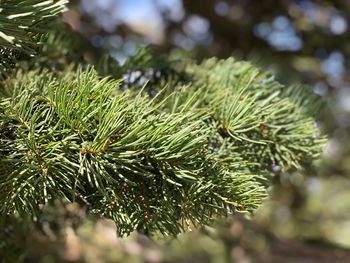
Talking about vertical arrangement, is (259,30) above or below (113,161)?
above

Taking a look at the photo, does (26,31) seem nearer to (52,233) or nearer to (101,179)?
(101,179)

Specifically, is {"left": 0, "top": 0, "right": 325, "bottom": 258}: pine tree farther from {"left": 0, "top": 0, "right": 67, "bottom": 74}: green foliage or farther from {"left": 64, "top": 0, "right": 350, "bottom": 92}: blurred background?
{"left": 64, "top": 0, "right": 350, "bottom": 92}: blurred background

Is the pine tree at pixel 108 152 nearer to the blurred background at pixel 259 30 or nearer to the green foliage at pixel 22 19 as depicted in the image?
the green foliage at pixel 22 19

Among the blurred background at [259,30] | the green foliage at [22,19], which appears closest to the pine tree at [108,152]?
the green foliage at [22,19]

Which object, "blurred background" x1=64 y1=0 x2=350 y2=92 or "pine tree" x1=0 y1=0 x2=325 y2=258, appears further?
"blurred background" x1=64 y1=0 x2=350 y2=92

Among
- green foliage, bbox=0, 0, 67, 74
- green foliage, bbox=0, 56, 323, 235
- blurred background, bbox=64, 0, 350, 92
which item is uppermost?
blurred background, bbox=64, 0, 350, 92

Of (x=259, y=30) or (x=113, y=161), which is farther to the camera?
(x=259, y=30)

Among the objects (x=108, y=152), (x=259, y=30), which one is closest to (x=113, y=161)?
(x=108, y=152)

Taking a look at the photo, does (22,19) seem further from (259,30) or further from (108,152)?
(259,30)

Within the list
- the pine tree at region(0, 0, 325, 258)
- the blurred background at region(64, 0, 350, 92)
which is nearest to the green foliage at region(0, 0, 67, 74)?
the pine tree at region(0, 0, 325, 258)

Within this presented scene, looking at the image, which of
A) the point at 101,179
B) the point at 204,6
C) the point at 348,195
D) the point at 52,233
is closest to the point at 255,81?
the point at 101,179

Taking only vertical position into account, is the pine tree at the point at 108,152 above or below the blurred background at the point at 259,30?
below
